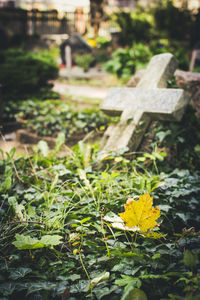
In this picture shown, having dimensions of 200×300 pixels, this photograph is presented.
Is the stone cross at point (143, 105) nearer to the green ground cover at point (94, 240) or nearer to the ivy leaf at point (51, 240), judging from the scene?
the green ground cover at point (94, 240)

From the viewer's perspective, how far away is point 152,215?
1.18 meters

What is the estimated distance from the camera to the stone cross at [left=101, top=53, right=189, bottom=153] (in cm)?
217

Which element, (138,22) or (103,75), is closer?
(103,75)

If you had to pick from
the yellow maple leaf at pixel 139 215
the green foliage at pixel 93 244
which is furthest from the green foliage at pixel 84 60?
the yellow maple leaf at pixel 139 215

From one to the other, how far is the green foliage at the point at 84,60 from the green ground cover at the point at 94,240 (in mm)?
9191

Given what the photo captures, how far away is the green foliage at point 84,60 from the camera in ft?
34.8

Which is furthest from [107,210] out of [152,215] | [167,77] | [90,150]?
[167,77]

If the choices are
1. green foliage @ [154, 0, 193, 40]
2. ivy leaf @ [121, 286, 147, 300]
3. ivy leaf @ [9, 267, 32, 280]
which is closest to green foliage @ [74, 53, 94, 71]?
green foliage @ [154, 0, 193, 40]

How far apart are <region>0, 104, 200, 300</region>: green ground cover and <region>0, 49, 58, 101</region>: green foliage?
11.8ft

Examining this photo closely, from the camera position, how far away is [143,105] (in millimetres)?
2299

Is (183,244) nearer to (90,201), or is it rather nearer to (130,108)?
(90,201)

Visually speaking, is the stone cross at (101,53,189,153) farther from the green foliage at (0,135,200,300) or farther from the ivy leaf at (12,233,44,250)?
the ivy leaf at (12,233,44,250)

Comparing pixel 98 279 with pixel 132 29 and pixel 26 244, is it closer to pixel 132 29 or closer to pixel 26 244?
pixel 26 244

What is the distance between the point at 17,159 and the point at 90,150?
0.63 meters
